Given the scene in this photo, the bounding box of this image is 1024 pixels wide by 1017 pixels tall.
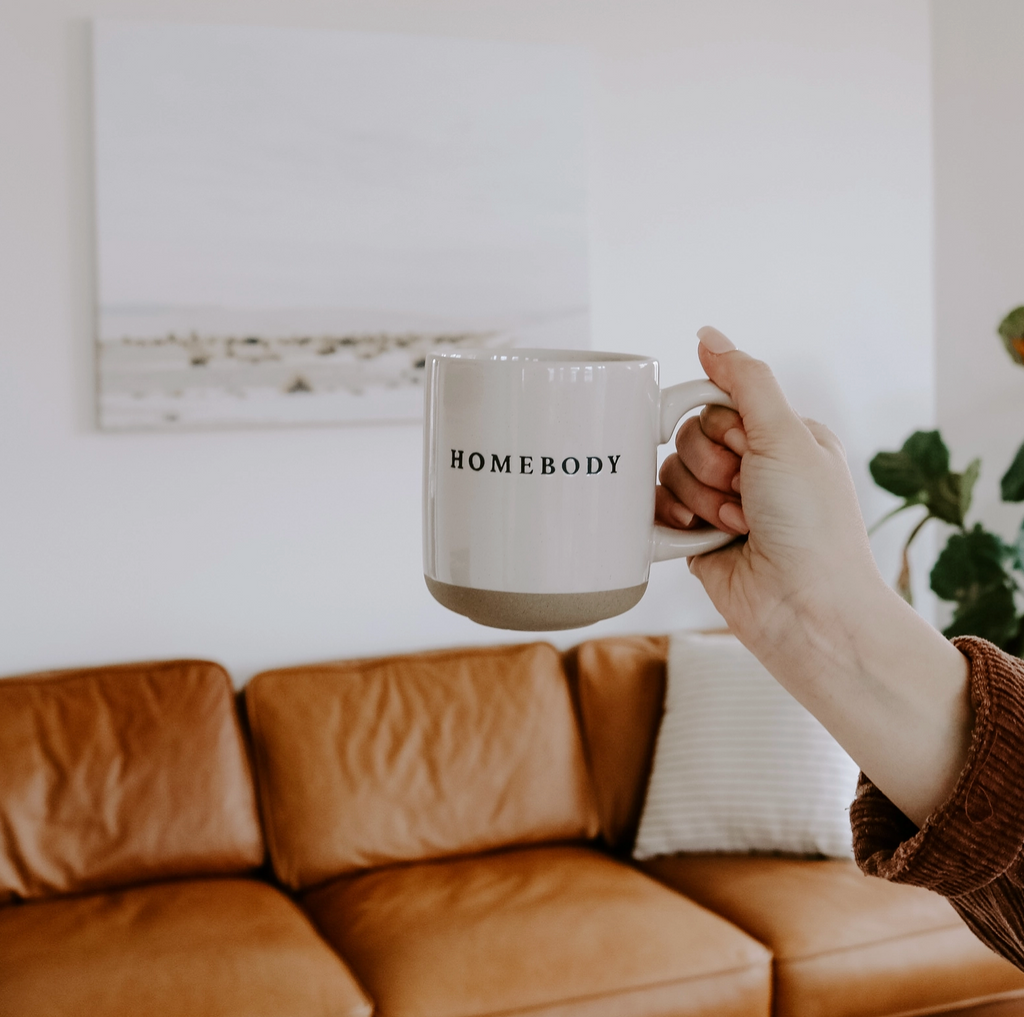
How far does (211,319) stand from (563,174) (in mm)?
861

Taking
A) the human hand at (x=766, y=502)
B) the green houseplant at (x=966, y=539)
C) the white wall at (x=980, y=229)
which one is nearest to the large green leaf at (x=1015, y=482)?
the green houseplant at (x=966, y=539)

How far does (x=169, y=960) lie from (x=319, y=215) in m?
1.48

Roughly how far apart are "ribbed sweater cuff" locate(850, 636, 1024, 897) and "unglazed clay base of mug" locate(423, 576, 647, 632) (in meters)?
0.24

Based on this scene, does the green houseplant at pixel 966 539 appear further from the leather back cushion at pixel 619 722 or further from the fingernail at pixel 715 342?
the fingernail at pixel 715 342

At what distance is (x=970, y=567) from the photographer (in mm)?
2447

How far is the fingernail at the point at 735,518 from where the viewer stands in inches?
29.0

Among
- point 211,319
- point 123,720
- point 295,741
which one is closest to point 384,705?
point 295,741

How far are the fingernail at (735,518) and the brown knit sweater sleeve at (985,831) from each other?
0.17 m

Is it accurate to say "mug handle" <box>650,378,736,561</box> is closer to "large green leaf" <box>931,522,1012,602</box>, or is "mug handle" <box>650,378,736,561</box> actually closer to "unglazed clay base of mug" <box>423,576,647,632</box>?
"unglazed clay base of mug" <box>423,576,647,632</box>

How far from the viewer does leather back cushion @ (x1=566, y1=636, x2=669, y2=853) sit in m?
2.32

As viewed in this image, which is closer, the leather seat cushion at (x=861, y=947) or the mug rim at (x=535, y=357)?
the mug rim at (x=535, y=357)

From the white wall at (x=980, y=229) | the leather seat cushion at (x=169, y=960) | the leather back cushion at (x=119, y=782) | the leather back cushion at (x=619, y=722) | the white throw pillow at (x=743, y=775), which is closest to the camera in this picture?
the leather seat cushion at (x=169, y=960)

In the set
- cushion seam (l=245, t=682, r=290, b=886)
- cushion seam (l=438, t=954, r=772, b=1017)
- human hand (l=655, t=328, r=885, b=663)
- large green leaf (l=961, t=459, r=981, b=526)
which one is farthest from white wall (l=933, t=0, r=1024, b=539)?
human hand (l=655, t=328, r=885, b=663)

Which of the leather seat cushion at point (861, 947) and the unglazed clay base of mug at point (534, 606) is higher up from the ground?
the unglazed clay base of mug at point (534, 606)
